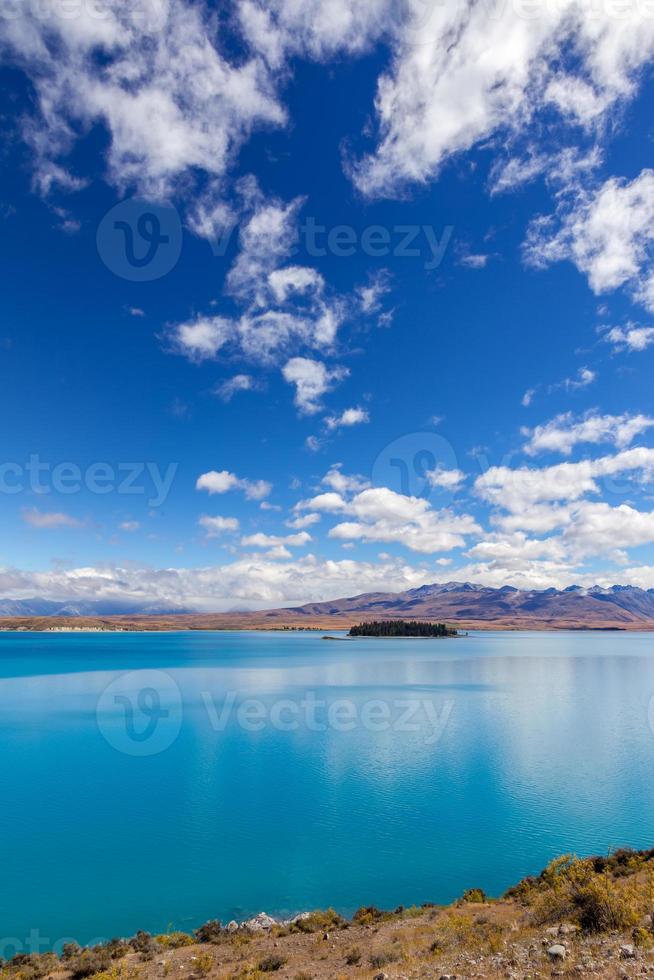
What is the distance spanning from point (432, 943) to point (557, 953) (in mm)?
3584

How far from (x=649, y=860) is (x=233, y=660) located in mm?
104462

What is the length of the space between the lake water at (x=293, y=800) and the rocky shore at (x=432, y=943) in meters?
2.56

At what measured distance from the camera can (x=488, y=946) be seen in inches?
476

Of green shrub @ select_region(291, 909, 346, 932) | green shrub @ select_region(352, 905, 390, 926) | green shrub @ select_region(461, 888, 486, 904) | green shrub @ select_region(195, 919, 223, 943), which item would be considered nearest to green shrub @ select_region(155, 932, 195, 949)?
green shrub @ select_region(195, 919, 223, 943)

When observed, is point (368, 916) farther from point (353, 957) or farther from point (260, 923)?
point (353, 957)

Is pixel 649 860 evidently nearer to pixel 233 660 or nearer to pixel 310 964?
pixel 310 964

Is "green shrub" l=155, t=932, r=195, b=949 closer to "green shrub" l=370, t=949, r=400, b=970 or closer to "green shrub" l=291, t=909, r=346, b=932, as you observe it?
"green shrub" l=291, t=909, r=346, b=932

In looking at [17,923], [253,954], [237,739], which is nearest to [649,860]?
[253,954]

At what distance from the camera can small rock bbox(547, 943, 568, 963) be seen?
10.6 metres

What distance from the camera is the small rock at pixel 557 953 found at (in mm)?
10557

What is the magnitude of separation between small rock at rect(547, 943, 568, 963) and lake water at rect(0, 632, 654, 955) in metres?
8.84

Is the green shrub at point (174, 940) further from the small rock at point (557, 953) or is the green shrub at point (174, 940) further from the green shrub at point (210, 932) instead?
the small rock at point (557, 953)


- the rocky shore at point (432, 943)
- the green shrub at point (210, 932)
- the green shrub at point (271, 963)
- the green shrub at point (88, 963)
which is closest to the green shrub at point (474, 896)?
the rocky shore at point (432, 943)

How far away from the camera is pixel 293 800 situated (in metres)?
28.3
